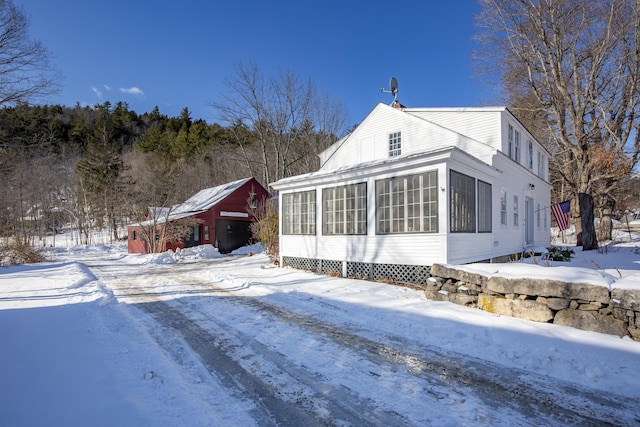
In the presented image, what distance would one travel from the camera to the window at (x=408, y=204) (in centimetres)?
859

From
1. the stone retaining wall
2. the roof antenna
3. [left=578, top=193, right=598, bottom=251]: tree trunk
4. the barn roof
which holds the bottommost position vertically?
the stone retaining wall

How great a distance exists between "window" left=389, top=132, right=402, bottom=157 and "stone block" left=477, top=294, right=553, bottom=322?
793cm

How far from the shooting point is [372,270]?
9844 millimetres

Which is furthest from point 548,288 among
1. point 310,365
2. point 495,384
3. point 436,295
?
point 310,365

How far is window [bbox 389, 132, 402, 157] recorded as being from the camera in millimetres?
13039

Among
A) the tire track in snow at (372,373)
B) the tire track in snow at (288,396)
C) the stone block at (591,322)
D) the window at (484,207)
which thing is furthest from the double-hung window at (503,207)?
the tire track in snow at (288,396)

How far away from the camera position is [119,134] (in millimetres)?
53188

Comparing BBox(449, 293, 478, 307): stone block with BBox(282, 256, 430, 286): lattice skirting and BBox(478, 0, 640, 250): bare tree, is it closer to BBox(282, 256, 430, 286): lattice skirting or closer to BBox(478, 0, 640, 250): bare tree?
BBox(282, 256, 430, 286): lattice skirting

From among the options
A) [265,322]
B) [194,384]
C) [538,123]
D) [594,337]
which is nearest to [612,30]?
[538,123]

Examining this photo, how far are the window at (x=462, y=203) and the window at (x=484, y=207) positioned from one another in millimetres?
529

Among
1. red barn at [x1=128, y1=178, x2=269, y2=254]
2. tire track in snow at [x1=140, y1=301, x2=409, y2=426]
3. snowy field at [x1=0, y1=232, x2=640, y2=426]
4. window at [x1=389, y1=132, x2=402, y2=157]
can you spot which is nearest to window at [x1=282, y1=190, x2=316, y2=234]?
window at [x1=389, y1=132, x2=402, y2=157]

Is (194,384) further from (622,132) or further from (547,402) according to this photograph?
(622,132)

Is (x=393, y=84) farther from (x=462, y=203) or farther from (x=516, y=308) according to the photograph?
(x=516, y=308)

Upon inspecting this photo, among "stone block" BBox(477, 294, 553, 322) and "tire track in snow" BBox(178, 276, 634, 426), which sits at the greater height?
"stone block" BBox(477, 294, 553, 322)
